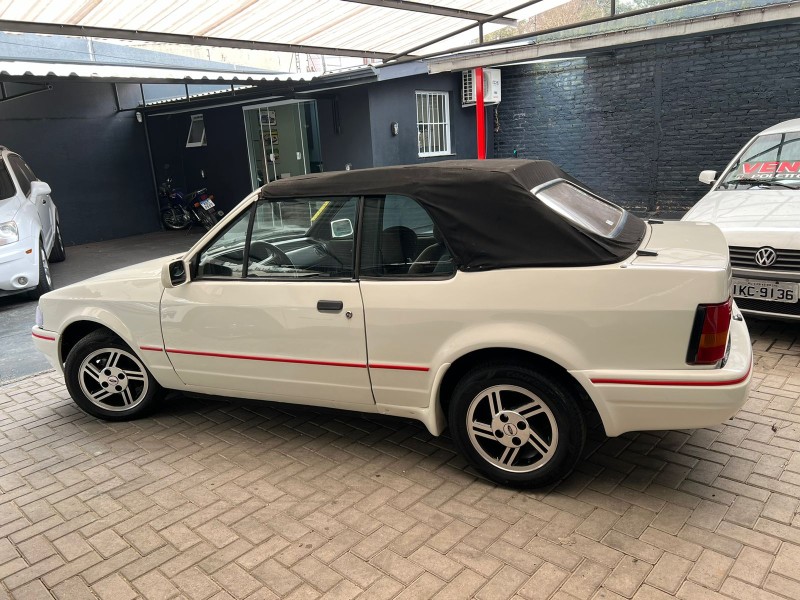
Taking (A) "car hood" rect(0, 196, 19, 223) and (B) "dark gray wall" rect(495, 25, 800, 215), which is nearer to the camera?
(A) "car hood" rect(0, 196, 19, 223)

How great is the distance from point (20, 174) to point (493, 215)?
29.0ft

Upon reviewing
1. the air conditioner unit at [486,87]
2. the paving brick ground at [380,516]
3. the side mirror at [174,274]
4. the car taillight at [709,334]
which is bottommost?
the paving brick ground at [380,516]

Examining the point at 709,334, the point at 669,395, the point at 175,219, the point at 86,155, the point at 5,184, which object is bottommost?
the point at 175,219

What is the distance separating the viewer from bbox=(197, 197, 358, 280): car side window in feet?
11.6

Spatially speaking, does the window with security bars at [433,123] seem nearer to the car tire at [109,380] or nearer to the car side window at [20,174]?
the car side window at [20,174]

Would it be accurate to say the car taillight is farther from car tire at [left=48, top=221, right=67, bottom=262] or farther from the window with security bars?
car tire at [left=48, top=221, right=67, bottom=262]

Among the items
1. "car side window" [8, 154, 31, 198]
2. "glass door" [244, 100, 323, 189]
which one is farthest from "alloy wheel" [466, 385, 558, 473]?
"glass door" [244, 100, 323, 189]

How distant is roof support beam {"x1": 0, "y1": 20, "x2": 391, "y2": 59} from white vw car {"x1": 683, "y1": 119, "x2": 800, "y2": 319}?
4.98 meters

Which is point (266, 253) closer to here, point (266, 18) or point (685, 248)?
point (685, 248)

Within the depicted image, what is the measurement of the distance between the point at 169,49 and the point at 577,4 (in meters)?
11.2

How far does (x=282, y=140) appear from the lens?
14.1 metres

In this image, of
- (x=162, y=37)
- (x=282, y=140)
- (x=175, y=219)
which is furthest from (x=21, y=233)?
(x=175, y=219)

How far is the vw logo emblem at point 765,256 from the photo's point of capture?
191 inches

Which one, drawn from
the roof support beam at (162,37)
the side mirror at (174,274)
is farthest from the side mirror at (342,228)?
the roof support beam at (162,37)
